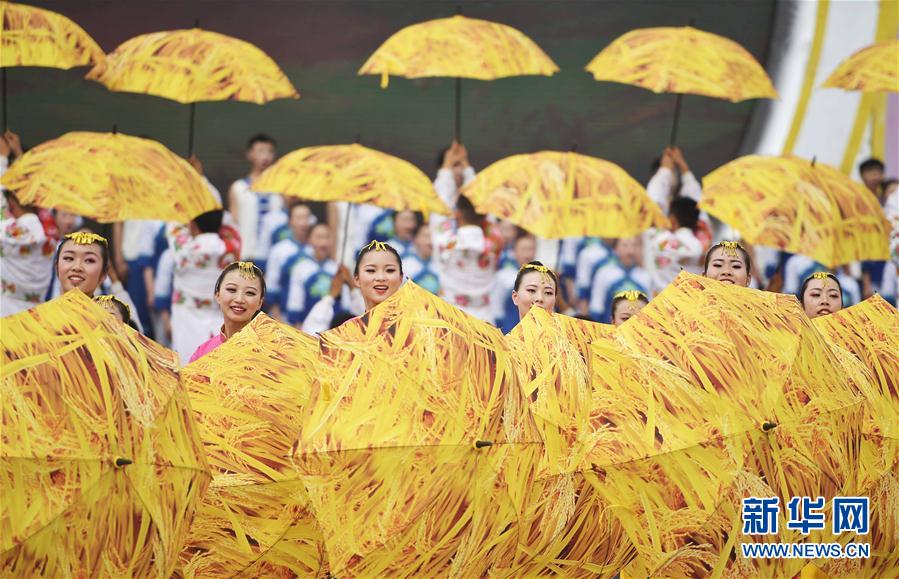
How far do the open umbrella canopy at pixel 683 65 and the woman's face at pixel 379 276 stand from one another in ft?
8.77

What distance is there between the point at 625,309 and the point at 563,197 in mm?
992

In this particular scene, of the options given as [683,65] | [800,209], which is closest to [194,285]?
[683,65]

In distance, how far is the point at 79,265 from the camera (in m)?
5.34

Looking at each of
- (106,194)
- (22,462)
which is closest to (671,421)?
(22,462)

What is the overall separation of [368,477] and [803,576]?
1.50 meters

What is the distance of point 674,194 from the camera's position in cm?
810

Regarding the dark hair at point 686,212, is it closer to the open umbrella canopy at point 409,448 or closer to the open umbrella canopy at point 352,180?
the open umbrella canopy at point 352,180

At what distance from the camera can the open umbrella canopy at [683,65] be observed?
23.9 feet

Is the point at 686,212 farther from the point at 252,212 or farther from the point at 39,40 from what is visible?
the point at 39,40

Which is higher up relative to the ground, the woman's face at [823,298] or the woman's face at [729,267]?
the woman's face at [729,267]

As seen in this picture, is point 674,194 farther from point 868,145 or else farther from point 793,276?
point 868,145

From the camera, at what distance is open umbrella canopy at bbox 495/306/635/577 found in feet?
13.2

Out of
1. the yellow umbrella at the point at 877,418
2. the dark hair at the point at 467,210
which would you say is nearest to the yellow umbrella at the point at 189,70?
the dark hair at the point at 467,210

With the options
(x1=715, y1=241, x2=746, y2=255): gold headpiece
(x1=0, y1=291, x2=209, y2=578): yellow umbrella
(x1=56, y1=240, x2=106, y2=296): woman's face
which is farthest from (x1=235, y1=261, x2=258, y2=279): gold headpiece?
(x1=715, y1=241, x2=746, y2=255): gold headpiece
